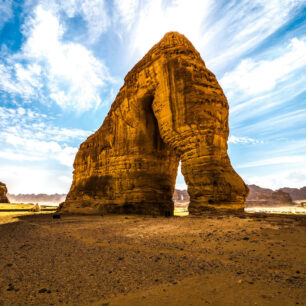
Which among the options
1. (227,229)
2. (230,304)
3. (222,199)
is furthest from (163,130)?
(230,304)

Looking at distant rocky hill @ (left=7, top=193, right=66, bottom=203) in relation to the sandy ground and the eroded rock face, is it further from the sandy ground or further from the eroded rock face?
the sandy ground

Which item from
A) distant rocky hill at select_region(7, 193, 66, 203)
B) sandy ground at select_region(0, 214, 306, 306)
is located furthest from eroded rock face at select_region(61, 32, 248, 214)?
distant rocky hill at select_region(7, 193, 66, 203)

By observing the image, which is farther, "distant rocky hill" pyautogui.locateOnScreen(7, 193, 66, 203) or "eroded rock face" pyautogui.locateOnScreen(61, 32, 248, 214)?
"distant rocky hill" pyautogui.locateOnScreen(7, 193, 66, 203)

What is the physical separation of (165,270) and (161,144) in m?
12.7

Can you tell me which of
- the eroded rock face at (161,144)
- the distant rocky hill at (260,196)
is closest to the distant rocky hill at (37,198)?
the distant rocky hill at (260,196)

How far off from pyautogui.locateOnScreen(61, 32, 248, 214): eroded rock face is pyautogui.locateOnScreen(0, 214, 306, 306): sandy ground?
5.12 m

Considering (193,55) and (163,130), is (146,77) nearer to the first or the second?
(193,55)

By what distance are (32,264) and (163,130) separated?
10194mm

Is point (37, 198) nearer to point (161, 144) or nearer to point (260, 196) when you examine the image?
point (260, 196)

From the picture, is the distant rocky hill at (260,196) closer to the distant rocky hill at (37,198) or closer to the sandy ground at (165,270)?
the distant rocky hill at (37,198)

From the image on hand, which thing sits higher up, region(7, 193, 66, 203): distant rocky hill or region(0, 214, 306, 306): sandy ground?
region(7, 193, 66, 203): distant rocky hill

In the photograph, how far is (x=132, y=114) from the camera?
15.5 meters

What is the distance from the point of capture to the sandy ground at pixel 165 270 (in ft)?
7.48

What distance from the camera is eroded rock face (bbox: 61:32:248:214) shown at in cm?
1001
